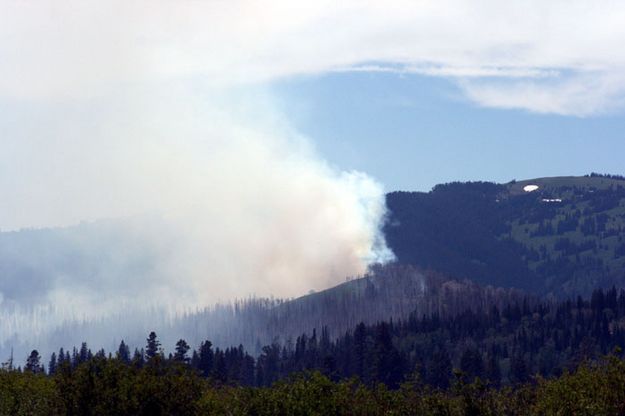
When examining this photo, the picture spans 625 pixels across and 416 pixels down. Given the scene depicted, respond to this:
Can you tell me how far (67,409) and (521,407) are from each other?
48.4 metres

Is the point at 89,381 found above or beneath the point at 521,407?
above

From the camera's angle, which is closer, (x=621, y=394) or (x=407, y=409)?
(x=621, y=394)

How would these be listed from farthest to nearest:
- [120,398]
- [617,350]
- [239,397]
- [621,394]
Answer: [239,397]
[120,398]
[617,350]
[621,394]

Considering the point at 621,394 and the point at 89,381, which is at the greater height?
the point at 89,381

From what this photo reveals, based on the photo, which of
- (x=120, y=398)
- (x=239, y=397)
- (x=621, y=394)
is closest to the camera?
(x=621, y=394)

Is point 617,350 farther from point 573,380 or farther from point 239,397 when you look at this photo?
point 239,397

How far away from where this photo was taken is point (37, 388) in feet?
407

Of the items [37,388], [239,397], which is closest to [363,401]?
[239,397]

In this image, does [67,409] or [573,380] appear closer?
[573,380]

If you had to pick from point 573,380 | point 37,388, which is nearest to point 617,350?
point 573,380

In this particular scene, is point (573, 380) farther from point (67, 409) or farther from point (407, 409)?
point (67, 409)

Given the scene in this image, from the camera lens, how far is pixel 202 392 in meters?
123

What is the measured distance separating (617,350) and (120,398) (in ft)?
169

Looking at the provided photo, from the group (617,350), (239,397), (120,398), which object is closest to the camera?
(617,350)
